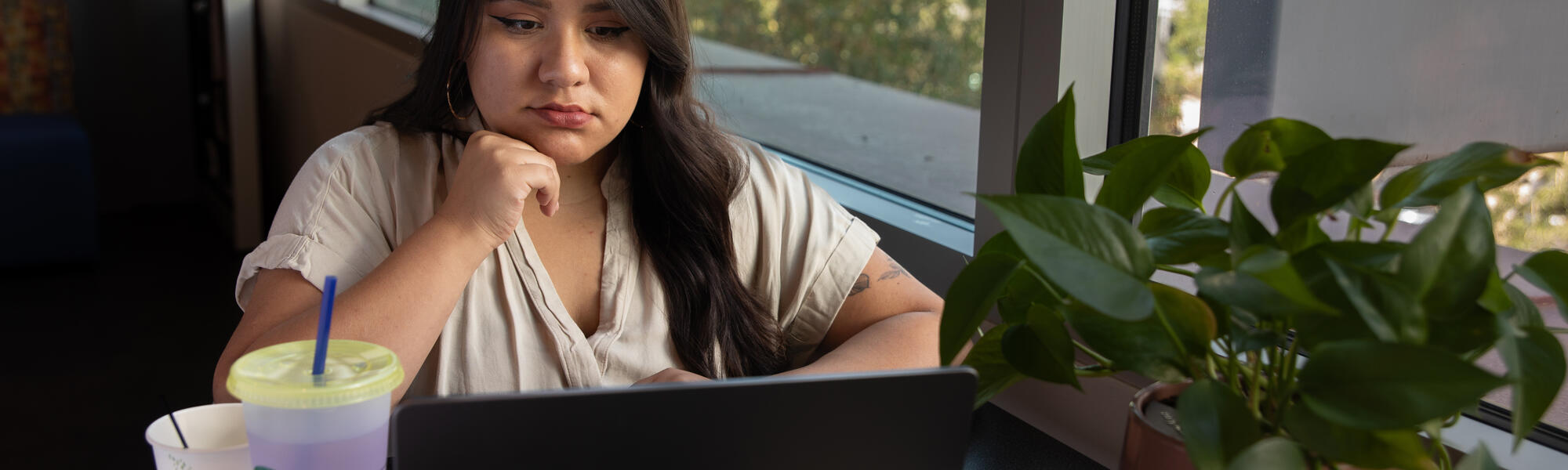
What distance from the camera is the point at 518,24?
1.20 m

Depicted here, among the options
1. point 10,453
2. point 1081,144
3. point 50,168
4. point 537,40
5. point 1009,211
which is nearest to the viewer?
point 1009,211

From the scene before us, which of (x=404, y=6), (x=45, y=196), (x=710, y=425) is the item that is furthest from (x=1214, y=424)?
(x=45, y=196)

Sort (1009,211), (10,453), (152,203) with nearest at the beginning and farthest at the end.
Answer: (1009,211) < (10,453) < (152,203)

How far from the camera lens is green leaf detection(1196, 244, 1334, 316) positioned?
22.0 inches

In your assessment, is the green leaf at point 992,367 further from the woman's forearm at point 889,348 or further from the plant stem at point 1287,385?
the woman's forearm at point 889,348

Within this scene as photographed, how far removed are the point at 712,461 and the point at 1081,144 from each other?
2.56ft

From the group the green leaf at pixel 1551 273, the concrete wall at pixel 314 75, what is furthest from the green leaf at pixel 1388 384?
the concrete wall at pixel 314 75

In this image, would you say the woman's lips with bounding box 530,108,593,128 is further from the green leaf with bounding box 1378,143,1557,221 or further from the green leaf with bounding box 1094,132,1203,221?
Result: the green leaf with bounding box 1378,143,1557,221

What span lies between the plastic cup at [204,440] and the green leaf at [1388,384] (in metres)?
0.65

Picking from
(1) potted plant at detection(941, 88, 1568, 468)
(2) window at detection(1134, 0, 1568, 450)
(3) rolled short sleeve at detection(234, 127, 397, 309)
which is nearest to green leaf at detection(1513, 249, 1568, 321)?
(1) potted plant at detection(941, 88, 1568, 468)

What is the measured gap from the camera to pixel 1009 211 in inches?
22.6

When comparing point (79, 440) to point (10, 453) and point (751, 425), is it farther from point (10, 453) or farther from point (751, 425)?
point (751, 425)

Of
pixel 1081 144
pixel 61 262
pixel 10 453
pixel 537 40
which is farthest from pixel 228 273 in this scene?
pixel 1081 144

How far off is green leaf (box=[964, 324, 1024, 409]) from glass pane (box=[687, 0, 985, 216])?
293 mm
